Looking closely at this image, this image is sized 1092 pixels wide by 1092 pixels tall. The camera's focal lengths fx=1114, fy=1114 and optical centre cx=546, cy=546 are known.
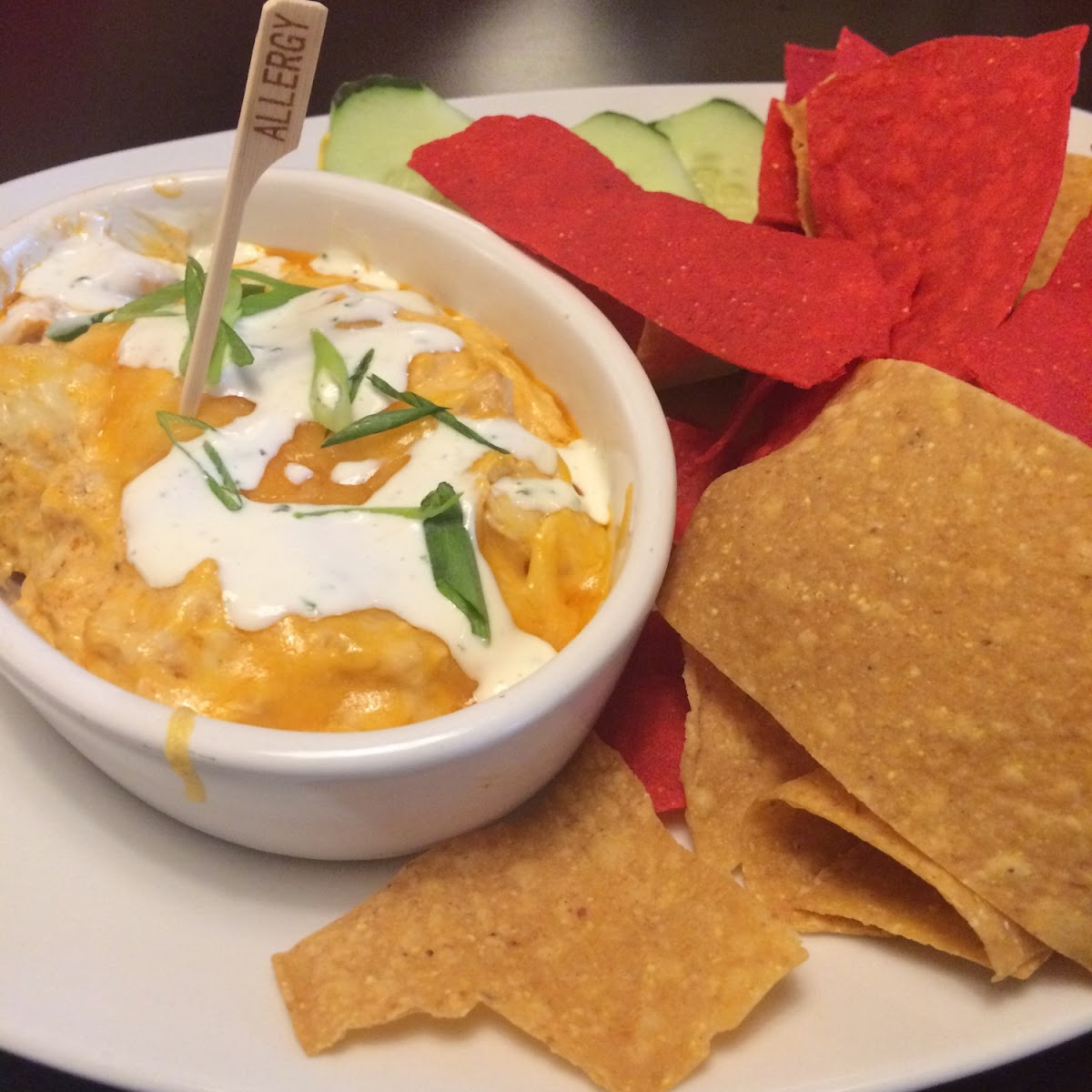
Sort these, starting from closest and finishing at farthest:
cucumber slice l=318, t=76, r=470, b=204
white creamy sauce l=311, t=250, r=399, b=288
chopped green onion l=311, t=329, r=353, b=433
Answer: chopped green onion l=311, t=329, r=353, b=433 → white creamy sauce l=311, t=250, r=399, b=288 → cucumber slice l=318, t=76, r=470, b=204

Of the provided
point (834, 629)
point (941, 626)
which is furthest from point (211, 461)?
point (941, 626)

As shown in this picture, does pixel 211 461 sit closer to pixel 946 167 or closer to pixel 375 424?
pixel 375 424

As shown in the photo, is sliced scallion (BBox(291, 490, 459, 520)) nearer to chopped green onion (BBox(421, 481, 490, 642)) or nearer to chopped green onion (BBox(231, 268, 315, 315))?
chopped green onion (BBox(421, 481, 490, 642))

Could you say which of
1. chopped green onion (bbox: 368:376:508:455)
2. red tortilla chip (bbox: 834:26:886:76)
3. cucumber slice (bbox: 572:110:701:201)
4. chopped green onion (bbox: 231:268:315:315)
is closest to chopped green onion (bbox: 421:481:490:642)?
chopped green onion (bbox: 368:376:508:455)

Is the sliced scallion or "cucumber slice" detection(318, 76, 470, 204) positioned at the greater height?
"cucumber slice" detection(318, 76, 470, 204)

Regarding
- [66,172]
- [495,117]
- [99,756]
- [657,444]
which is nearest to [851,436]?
[657,444]

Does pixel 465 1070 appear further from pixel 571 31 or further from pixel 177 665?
pixel 571 31

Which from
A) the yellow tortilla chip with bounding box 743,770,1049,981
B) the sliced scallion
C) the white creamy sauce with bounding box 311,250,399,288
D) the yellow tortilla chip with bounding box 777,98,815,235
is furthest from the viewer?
the white creamy sauce with bounding box 311,250,399,288
